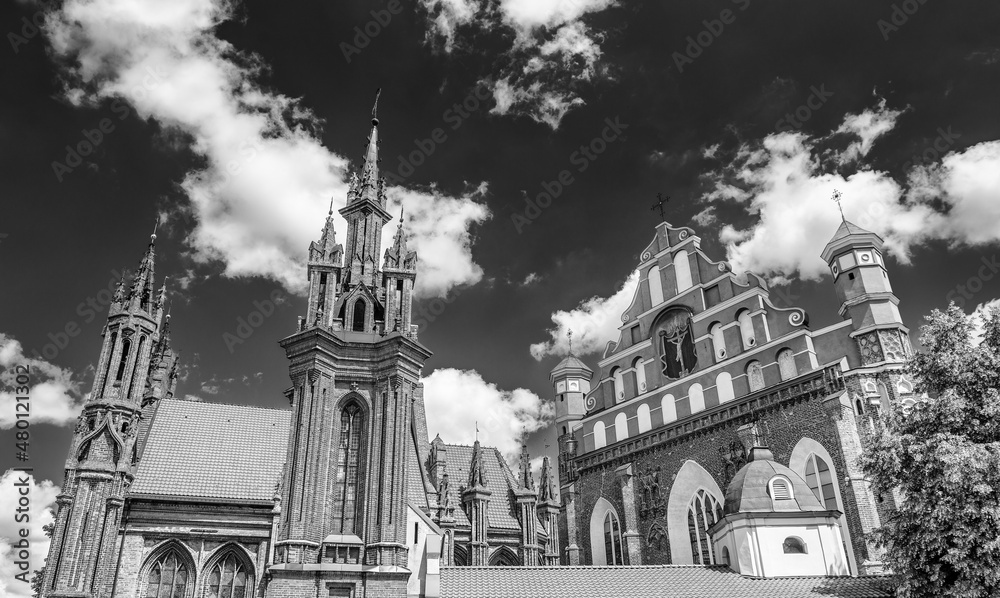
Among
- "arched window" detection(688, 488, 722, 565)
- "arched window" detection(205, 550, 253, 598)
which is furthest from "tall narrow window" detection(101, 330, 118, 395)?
"arched window" detection(688, 488, 722, 565)

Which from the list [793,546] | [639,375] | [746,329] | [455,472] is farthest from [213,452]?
[746,329]

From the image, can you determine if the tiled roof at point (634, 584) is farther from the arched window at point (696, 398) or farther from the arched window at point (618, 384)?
the arched window at point (618, 384)

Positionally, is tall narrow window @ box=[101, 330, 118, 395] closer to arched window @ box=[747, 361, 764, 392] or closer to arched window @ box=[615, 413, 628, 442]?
arched window @ box=[615, 413, 628, 442]

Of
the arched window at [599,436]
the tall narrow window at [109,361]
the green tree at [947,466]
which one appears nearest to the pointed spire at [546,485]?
the arched window at [599,436]

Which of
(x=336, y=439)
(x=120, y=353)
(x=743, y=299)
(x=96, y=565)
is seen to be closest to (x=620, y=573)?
(x=336, y=439)

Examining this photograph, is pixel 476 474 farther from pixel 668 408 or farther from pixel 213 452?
pixel 213 452

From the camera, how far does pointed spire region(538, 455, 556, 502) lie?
114 feet

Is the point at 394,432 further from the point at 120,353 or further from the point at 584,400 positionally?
the point at 584,400

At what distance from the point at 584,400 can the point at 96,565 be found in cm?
2483

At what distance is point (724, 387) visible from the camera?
29641 millimetres

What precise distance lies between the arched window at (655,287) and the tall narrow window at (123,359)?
2407cm

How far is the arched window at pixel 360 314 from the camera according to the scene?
23.0 m

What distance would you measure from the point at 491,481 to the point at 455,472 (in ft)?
6.69

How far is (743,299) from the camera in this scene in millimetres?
30453
